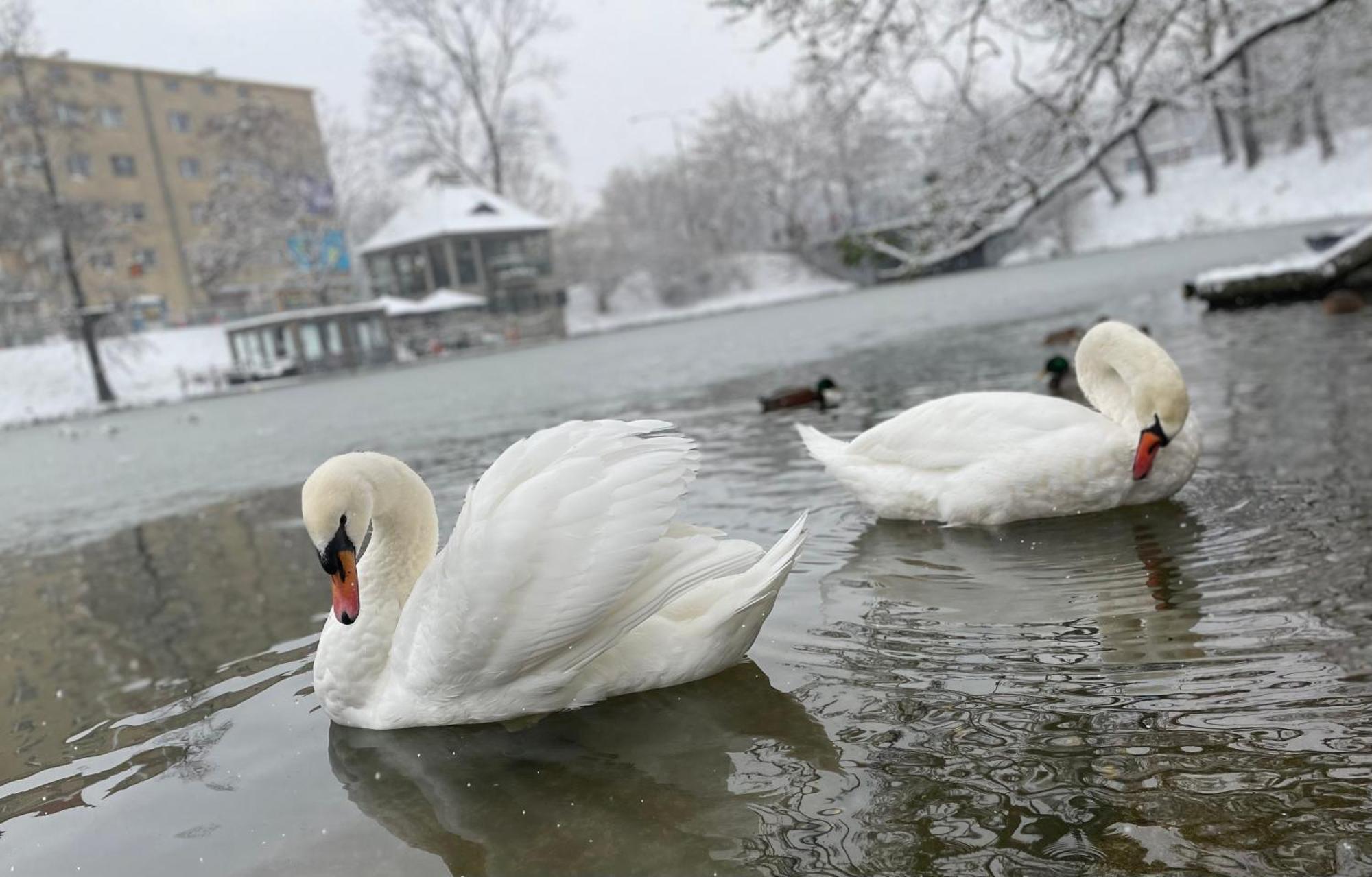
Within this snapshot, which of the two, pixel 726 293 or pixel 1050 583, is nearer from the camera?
pixel 1050 583

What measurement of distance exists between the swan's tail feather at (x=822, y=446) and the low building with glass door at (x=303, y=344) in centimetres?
3660

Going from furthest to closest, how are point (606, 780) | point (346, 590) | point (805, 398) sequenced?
point (805, 398) → point (346, 590) → point (606, 780)

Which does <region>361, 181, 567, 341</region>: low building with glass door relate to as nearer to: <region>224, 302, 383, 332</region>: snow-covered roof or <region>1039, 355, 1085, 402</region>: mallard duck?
<region>224, 302, 383, 332</region>: snow-covered roof

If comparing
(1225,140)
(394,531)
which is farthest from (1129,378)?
(1225,140)

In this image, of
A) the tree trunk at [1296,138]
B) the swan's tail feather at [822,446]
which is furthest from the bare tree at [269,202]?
the swan's tail feather at [822,446]

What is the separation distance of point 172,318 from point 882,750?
4974cm

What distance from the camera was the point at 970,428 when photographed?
4469 millimetres

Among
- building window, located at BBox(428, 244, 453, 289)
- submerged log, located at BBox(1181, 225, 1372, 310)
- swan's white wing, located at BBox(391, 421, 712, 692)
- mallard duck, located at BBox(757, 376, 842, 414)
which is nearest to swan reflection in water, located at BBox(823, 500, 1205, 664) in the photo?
swan's white wing, located at BBox(391, 421, 712, 692)

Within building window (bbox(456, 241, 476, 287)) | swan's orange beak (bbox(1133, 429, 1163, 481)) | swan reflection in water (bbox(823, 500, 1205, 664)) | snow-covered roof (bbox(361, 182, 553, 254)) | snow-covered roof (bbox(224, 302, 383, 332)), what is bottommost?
swan reflection in water (bbox(823, 500, 1205, 664))

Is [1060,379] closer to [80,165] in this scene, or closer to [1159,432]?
[1159,432]

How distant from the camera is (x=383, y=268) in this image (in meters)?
52.9

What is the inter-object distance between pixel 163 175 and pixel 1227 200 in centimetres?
5280

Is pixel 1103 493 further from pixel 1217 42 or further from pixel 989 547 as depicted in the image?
pixel 1217 42

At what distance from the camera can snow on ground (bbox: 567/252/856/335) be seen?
5525 cm
